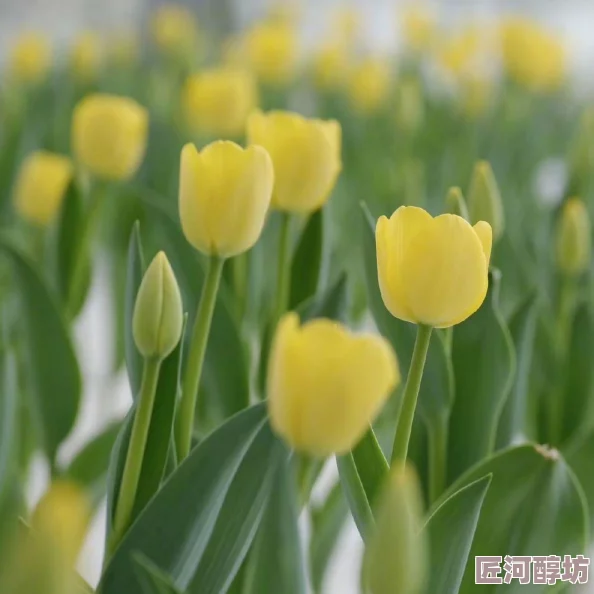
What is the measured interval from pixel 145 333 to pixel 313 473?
0.11m

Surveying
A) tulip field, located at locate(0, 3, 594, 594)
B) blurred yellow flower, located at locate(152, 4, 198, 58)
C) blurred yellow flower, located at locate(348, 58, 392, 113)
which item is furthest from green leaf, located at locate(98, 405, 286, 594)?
blurred yellow flower, located at locate(152, 4, 198, 58)

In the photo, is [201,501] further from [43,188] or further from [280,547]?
[43,188]

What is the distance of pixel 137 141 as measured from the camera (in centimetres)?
45

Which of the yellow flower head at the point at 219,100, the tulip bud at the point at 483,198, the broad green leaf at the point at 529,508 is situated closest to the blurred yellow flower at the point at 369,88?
the yellow flower head at the point at 219,100

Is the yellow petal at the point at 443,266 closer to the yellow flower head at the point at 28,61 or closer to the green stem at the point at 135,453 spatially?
the green stem at the point at 135,453

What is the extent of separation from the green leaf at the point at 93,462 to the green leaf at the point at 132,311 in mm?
106

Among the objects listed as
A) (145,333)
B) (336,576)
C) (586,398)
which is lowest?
(336,576)

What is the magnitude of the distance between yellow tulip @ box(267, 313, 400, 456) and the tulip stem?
5cm

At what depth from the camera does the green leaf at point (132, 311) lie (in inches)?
11.9

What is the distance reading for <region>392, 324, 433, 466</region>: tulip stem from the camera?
23 cm

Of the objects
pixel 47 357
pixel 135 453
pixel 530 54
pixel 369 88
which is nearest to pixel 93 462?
pixel 47 357

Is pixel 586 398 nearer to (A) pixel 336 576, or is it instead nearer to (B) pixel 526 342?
(B) pixel 526 342

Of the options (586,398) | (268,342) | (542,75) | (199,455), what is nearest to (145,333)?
(199,455)

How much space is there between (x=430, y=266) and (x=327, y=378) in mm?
56
